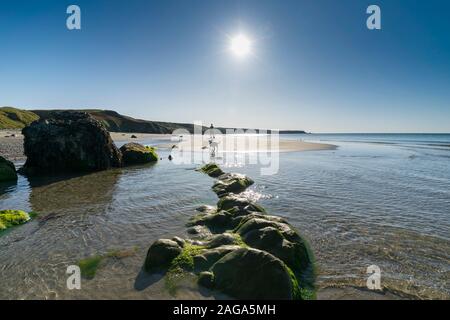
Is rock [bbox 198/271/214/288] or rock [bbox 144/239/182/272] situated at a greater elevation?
rock [bbox 144/239/182/272]

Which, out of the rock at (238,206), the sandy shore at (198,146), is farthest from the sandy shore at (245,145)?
the rock at (238,206)

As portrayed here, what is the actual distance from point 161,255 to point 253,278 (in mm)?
2961

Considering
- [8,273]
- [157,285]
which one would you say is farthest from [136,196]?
[157,285]

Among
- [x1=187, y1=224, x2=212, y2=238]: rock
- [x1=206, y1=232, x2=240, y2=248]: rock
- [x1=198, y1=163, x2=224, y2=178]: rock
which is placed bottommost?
[x1=187, y1=224, x2=212, y2=238]: rock

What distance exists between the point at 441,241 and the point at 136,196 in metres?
14.7

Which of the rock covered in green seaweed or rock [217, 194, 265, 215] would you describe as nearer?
the rock covered in green seaweed

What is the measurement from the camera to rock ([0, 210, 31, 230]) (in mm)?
10914

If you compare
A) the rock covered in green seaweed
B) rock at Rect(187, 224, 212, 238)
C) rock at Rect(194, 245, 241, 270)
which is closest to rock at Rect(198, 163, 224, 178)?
the rock covered in green seaweed

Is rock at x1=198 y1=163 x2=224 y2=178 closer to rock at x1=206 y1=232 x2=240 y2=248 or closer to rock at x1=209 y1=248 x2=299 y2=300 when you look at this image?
rock at x1=206 y1=232 x2=240 y2=248

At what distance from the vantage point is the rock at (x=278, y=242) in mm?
8123

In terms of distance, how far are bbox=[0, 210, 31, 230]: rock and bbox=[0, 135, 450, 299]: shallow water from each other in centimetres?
52

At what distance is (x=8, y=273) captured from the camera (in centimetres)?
751

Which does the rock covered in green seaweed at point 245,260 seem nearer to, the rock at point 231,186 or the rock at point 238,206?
the rock at point 238,206

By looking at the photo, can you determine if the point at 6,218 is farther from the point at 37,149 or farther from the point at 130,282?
the point at 37,149
